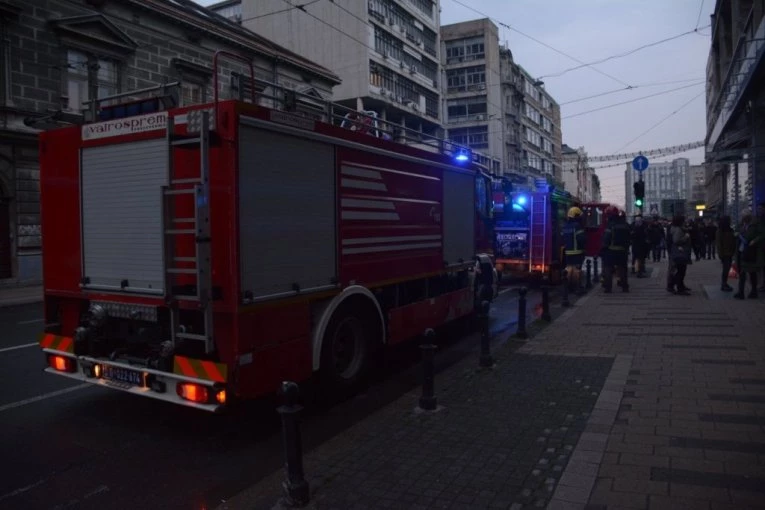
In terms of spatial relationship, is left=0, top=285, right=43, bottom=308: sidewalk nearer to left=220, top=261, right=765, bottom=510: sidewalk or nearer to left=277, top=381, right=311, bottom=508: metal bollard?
left=220, top=261, right=765, bottom=510: sidewalk

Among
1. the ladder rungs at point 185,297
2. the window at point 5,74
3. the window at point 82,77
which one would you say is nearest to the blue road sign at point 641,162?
the ladder rungs at point 185,297

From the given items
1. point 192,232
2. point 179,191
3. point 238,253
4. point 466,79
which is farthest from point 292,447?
point 466,79

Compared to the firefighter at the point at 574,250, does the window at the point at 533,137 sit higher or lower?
higher

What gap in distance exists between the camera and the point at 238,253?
15.3ft

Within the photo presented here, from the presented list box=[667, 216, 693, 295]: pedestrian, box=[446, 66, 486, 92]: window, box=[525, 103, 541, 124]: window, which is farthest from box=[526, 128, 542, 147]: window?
box=[667, 216, 693, 295]: pedestrian

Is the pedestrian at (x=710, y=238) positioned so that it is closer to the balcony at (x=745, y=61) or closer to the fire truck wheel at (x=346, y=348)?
the balcony at (x=745, y=61)

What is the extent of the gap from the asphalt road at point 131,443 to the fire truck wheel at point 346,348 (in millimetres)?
265

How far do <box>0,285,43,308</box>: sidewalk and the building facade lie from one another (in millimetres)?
739

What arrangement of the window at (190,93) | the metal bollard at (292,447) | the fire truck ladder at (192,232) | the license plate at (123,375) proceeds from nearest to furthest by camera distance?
the metal bollard at (292,447), the fire truck ladder at (192,232), the license plate at (123,375), the window at (190,93)

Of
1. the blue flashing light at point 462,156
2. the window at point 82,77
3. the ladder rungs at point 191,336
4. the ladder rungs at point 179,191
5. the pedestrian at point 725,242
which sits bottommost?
the ladder rungs at point 191,336

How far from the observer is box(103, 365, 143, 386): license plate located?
498 centimetres

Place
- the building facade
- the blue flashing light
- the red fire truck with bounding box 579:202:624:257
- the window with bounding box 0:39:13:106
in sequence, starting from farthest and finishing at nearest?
the red fire truck with bounding box 579:202:624:257 < the building facade < the window with bounding box 0:39:13:106 < the blue flashing light

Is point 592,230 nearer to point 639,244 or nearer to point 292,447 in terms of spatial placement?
point 639,244

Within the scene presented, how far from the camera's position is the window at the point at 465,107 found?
59.8 m
